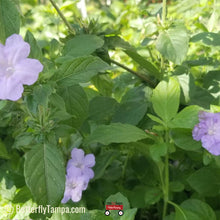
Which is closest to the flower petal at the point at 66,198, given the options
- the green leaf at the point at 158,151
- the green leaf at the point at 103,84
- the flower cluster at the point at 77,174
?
the flower cluster at the point at 77,174

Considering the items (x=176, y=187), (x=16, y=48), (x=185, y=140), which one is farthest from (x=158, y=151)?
(x=16, y=48)

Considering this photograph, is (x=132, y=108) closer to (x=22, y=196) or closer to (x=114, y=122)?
(x=114, y=122)

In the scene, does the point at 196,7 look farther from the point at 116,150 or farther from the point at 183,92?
the point at 116,150

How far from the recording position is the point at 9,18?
2.81 ft

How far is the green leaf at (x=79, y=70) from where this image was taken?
877 mm

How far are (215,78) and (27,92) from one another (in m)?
0.79

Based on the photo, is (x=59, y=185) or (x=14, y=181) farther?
(x=14, y=181)

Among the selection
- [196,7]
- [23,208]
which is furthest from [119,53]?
[23,208]

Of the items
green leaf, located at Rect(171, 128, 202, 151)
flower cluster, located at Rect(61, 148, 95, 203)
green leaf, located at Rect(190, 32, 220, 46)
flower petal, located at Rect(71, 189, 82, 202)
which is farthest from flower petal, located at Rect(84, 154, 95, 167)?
green leaf, located at Rect(190, 32, 220, 46)

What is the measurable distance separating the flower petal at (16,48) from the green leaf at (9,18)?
6 cm

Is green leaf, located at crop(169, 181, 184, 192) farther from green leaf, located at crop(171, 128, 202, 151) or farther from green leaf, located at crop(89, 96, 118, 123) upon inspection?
green leaf, located at crop(89, 96, 118, 123)

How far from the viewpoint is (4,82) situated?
31.1 inches

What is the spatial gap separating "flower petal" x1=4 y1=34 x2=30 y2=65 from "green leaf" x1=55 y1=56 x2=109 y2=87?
0.13m

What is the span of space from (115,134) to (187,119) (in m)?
0.21
